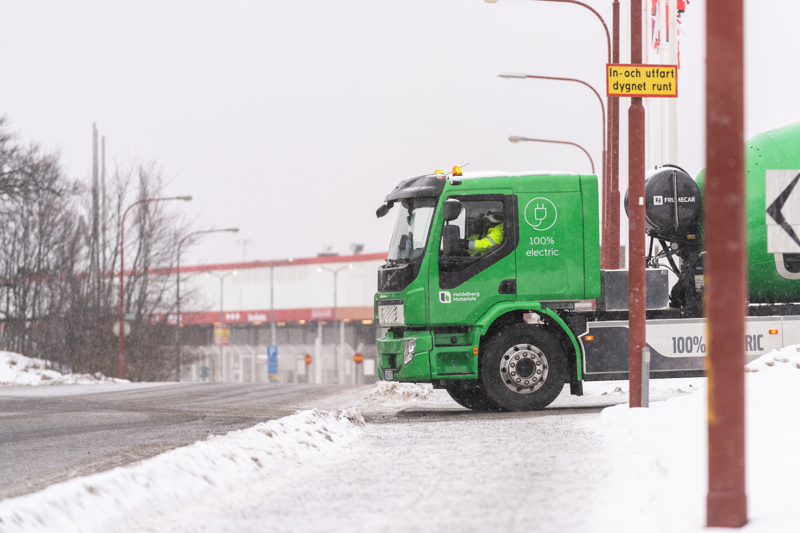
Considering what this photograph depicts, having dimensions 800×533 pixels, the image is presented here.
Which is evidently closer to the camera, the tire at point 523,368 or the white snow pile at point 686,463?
the white snow pile at point 686,463

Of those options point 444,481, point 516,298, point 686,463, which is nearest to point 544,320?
point 516,298

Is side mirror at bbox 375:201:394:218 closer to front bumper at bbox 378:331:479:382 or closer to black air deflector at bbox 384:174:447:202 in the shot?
black air deflector at bbox 384:174:447:202

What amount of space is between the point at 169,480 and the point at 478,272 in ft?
21.2

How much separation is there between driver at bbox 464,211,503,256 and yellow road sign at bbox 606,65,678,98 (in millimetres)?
2698

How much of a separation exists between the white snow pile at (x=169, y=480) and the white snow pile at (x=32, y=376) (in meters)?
20.9

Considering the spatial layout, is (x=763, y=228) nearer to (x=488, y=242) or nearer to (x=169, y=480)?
(x=488, y=242)

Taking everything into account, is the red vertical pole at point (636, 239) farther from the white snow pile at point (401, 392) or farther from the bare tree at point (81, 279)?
the bare tree at point (81, 279)

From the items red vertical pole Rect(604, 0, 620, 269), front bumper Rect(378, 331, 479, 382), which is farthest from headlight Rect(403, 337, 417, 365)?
red vertical pole Rect(604, 0, 620, 269)

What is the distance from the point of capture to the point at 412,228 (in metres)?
12.8

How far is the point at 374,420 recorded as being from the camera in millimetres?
12453

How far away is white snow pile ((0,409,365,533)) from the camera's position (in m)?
5.56

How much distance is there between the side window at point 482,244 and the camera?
12.4 m

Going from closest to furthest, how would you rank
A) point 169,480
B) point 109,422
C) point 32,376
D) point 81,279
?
point 169,480 → point 109,422 → point 32,376 → point 81,279

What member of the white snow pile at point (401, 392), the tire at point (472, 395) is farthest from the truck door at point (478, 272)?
the white snow pile at point (401, 392)
